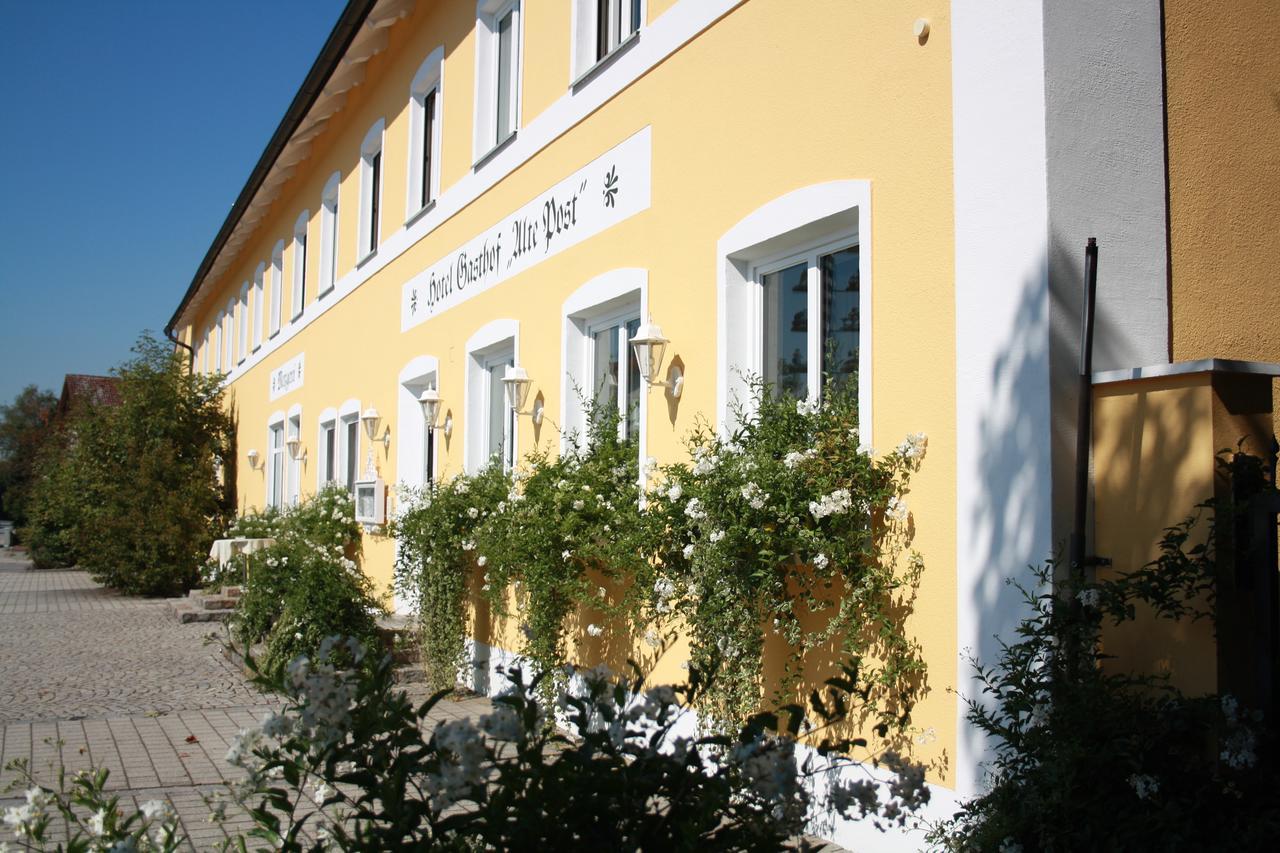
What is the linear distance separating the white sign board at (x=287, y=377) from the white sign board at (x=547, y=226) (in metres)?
6.74

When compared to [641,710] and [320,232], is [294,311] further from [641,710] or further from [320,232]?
[641,710]

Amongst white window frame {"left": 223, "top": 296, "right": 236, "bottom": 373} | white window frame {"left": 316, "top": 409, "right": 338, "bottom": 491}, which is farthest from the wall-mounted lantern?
white window frame {"left": 223, "top": 296, "right": 236, "bottom": 373}

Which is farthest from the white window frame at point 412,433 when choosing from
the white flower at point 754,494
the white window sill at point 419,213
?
the white flower at point 754,494

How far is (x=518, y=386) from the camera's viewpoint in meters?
8.49

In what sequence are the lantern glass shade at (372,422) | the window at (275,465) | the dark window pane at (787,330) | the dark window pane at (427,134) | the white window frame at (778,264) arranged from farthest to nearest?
the window at (275,465) → the lantern glass shade at (372,422) → the dark window pane at (427,134) → the dark window pane at (787,330) → the white window frame at (778,264)

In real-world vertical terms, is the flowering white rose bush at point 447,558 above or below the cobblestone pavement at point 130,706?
above

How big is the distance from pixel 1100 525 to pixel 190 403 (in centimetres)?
2071

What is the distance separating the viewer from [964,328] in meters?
4.43

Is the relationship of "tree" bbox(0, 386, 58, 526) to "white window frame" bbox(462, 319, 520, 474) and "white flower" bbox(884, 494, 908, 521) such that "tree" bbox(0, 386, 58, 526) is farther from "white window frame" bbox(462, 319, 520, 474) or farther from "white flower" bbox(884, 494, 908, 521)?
"white flower" bbox(884, 494, 908, 521)

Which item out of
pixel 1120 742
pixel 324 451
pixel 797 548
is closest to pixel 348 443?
pixel 324 451

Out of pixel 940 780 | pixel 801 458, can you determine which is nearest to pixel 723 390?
pixel 801 458

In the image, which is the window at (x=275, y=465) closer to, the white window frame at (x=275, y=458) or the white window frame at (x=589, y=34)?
the white window frame at (x=275, y=458)

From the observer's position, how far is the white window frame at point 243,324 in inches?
928

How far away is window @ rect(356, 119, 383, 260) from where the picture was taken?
44.9 feet
